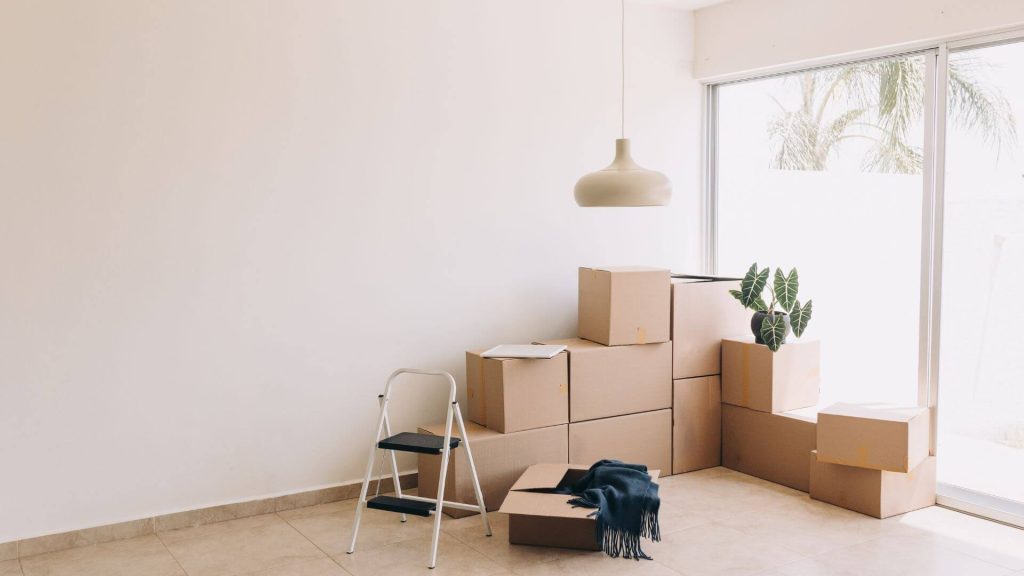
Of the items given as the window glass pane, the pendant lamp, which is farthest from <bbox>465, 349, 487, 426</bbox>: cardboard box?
the window glass pane

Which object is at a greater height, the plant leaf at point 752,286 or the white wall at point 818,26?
the white wall at point 818,26

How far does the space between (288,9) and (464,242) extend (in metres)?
1.37

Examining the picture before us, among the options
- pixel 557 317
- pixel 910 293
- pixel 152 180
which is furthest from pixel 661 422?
pixel 152 180

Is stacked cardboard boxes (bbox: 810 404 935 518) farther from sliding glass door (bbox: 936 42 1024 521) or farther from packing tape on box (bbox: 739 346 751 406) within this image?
packing tape on box (bbox: 739 346 751 406)

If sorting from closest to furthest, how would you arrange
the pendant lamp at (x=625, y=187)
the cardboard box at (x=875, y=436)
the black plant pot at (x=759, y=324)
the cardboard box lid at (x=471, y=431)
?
the pendant lamp at (x=625, y=187), the cardboard box at (x=875, y=436), the cardboard box lid at (x=471, y=431), the black plant pot at (x=759, y=324)

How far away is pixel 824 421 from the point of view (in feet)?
12.6

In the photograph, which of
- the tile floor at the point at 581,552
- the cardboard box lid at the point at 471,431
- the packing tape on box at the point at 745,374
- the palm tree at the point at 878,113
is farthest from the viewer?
the packing tape on box at the point at 745,374

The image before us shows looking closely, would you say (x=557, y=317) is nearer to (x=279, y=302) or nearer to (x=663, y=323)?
(x=663, y=323)

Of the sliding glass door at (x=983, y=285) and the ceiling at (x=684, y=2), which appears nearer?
the sliding glass door at (x=983, y=285)

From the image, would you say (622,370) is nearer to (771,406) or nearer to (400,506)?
(771,406)

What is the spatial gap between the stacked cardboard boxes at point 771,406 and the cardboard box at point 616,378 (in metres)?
0.38

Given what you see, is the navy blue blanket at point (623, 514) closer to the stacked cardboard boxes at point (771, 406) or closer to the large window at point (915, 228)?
the stacked cardboard boxes at point (771, 406)

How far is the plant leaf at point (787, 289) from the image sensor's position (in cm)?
427

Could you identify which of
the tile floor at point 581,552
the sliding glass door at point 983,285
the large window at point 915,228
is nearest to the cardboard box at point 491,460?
the tile floor at point 581,552
